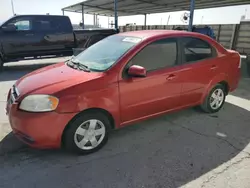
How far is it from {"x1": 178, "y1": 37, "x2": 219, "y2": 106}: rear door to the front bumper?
6.52 ft

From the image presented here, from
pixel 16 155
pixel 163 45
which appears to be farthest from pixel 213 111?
pixel 16 155

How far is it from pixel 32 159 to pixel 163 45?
2472 mm

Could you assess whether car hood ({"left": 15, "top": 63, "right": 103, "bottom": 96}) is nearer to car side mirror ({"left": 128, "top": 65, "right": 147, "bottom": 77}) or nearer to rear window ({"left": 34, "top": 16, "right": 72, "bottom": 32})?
car side mirror ({"left": 128, "top": 65, "right": 147, "bottom": 77})

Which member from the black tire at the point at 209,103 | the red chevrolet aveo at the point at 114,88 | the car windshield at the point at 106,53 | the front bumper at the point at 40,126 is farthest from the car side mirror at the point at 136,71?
the black tire at the point at 209,103

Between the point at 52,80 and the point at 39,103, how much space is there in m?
0.42

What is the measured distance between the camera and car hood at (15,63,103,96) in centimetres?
256

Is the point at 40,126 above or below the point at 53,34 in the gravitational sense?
below

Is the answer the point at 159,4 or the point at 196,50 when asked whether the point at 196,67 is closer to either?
the point at 196,50

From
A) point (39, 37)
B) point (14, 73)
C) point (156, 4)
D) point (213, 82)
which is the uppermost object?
point (156, 4)

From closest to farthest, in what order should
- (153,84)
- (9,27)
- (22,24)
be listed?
1. (153,84)
2. (9,27)
3. (22,24)

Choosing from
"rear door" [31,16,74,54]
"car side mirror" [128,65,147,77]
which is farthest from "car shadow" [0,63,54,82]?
"car side mirror" [128,65,147,77]

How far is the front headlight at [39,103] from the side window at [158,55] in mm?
1153

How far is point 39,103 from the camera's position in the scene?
2.46 metres

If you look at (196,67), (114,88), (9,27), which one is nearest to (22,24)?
(9,27)
